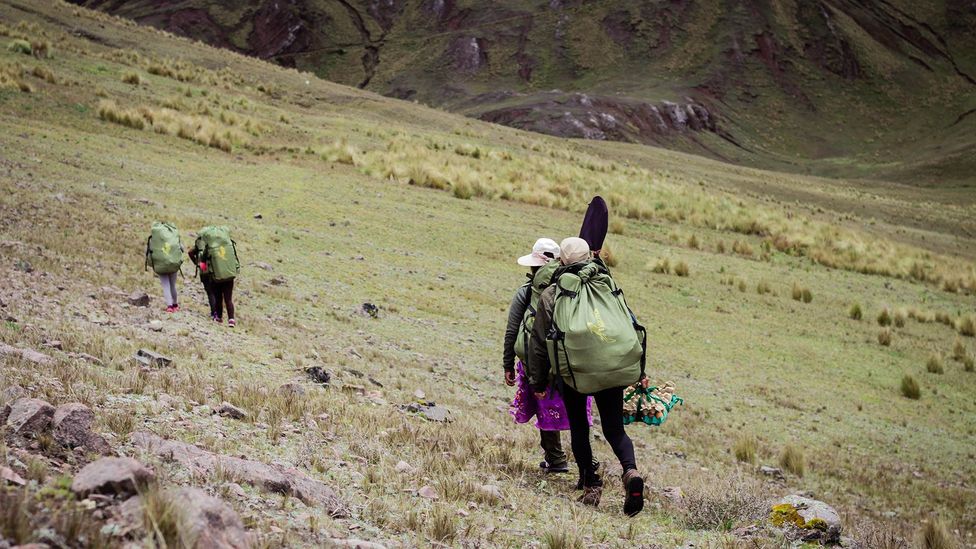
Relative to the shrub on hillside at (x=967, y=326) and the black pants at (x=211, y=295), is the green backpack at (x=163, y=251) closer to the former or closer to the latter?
the black pants at (x=211, y=295)

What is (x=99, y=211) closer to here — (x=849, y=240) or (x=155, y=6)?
(x=849, y=240)

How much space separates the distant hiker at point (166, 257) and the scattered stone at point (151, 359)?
2.98 m

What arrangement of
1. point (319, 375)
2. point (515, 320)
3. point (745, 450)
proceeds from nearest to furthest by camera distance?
point (515, 320)
point (319, 375)
point (745, 450)

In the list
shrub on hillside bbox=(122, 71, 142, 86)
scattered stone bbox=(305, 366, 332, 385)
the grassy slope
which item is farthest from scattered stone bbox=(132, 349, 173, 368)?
shrub on hillside bbox=(122, 71, 142, 86)

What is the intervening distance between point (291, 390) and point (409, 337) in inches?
183

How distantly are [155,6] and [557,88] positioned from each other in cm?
7637

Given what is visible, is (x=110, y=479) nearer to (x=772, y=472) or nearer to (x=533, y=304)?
(x=533, y=304)

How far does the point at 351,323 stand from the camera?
10898mm

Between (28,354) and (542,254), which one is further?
(542,254)

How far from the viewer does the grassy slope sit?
4797 millimetres

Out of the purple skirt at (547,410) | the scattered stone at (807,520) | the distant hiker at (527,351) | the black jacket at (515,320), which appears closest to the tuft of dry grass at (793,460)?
the scattered stone at (807,520)

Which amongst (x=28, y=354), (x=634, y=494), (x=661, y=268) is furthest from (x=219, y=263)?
(x=661, y=268)

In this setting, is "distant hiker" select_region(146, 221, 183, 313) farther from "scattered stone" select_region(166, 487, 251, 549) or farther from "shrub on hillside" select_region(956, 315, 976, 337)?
"shrub on hillside" select_region(956, 315, 976, 337)

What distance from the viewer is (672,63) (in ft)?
343
